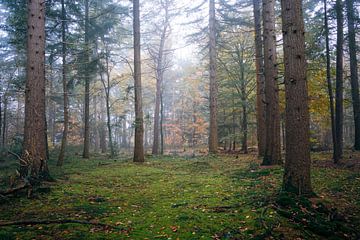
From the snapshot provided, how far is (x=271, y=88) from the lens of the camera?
11.0 metres

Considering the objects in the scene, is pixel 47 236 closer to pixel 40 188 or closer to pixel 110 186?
pixel 40 188

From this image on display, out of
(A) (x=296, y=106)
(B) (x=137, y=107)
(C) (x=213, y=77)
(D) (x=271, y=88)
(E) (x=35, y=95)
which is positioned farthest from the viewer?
(C) (x=213, y=77)

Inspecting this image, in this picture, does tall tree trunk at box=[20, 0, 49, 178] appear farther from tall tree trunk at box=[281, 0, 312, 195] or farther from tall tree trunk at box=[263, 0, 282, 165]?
tall tree trunk at box=[263, 0, 282, 165]

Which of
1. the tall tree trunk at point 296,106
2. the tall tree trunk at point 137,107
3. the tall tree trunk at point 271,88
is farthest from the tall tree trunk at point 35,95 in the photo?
the tall tree trunk at point 271,88

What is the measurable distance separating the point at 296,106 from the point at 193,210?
3.06m

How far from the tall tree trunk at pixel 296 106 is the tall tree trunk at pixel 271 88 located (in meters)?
5.04

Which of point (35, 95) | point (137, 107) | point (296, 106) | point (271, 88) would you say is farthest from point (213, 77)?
point (296, 106)

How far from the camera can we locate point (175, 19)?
23.4 meters

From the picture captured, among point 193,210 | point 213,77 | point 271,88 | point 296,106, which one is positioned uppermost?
point 213,77

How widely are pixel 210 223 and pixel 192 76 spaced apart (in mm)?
33087

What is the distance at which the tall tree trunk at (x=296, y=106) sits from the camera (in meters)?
5.70

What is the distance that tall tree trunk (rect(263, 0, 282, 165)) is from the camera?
1075cm

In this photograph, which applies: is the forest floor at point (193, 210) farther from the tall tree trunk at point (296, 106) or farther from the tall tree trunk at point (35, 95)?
the tall tree trunk at point (35, 95)

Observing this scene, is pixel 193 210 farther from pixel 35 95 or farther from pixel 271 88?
pixel 271 88
